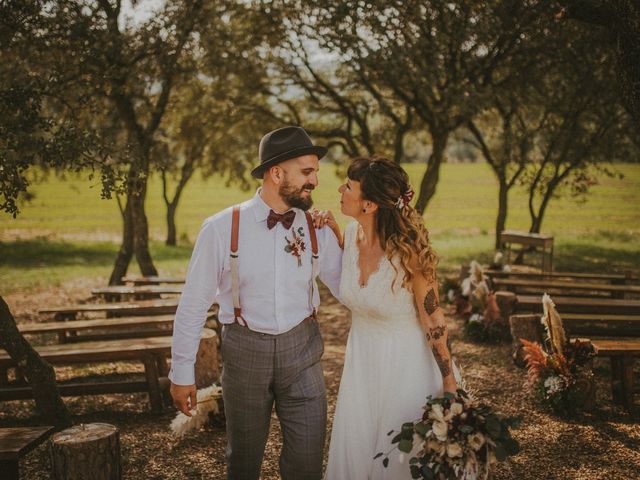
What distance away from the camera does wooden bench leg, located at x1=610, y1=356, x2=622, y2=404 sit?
6.11 meters

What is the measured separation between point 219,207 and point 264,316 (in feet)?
135

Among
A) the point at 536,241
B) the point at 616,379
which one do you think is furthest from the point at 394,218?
the point at 536,241

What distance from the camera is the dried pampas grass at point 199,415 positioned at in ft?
18.2

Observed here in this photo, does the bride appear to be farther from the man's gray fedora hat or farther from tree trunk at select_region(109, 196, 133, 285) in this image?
tree trunk at select_region(109, 196, 133, 285)

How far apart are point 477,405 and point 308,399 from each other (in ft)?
3.10

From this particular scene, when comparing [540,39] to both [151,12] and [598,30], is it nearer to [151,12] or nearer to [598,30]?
[598,30]

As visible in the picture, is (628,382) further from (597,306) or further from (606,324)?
(597,306)

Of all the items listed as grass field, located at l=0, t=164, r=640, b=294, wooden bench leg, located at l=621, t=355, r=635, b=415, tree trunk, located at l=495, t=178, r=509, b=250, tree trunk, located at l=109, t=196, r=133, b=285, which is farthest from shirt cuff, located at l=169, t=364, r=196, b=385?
tree trunk, located at l=495, t=178, r=509, b=250

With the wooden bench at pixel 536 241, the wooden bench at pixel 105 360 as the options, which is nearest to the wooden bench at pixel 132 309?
the wooden bench at pixel 105 360

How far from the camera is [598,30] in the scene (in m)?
12.6

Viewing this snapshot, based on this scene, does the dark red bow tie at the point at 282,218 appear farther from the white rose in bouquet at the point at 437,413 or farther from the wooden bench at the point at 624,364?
the wooden bench at the point at 624,364

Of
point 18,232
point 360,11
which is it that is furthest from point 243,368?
point 18,232

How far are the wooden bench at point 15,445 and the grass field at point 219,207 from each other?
6.49 ft

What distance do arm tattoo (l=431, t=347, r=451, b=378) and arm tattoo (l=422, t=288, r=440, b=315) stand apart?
0.76 ft
